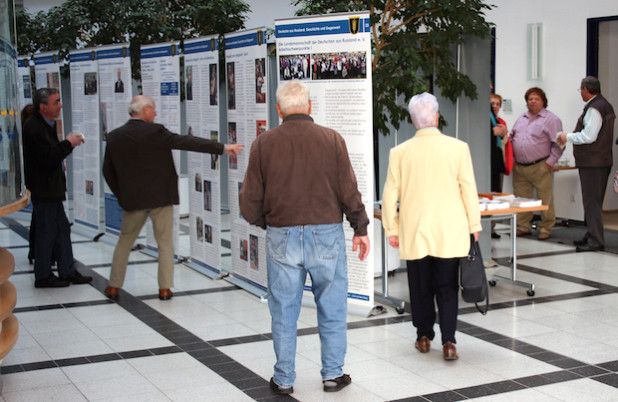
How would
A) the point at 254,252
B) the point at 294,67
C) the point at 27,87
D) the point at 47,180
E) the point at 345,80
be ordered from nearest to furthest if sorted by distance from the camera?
the point at 345,80 < the point at 294,67 < the point at 254,252 < the point at 47,180 < the point at 27,87

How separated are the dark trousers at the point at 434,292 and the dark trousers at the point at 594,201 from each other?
4542mm

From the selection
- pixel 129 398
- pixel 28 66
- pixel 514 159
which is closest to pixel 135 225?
pixel 129 398

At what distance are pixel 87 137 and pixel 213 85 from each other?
11.6ft

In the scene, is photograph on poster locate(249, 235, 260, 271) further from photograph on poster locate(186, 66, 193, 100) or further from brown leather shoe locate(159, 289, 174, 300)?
photograph on poster locate(186, 66, 193, 100)

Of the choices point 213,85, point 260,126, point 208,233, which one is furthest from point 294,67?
point 208,233

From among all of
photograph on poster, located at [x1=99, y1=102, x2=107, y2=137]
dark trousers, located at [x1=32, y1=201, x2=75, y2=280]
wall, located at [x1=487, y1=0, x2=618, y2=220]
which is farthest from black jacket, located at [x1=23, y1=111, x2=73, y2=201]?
wall, located at [x1=487, y1=0, x2=618, y2=220]

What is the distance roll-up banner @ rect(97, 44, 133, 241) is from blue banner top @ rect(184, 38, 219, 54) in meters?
1.60

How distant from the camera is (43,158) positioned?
740cm

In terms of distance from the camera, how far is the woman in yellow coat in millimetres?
4953

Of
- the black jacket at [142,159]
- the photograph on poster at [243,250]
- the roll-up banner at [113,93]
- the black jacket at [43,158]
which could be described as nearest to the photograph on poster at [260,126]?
the black jacket at [142,159]

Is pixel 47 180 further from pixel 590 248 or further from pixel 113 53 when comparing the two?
pixel 590 248

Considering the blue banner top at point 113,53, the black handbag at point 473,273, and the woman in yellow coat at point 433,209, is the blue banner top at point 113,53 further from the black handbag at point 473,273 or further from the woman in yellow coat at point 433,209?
the black handbag at point 473,273

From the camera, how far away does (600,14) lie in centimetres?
1088

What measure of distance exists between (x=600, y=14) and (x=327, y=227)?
309 inches
